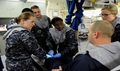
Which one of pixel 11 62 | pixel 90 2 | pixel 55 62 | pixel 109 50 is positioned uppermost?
pixel 90 2

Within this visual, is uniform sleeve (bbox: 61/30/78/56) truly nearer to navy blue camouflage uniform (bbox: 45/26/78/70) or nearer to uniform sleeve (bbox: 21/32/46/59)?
navy blue camouflage uniform (bbox: 45/26/78/70)

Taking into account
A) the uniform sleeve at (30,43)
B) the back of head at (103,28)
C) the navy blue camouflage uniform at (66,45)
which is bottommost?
the navy blue camouflage uniform at (66,45)

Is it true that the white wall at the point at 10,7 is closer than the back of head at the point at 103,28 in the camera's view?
No

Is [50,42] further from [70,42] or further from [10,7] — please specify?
[10,7]

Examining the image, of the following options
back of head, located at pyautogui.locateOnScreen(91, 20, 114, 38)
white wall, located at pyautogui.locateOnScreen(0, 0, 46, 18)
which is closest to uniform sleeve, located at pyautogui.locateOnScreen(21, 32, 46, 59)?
back of head, located at pyautogui.locateOnScreen(91, 20, 114, 38)

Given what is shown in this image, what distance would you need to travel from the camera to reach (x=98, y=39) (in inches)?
50.9

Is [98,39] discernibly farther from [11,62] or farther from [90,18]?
[90,18]

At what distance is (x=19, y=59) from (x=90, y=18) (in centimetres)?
265

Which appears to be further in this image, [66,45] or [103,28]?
[66,45]

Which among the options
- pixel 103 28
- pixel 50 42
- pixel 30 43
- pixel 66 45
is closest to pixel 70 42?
pixel 66 45

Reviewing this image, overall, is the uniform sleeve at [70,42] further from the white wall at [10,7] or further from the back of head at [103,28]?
the white wall at [10,7]

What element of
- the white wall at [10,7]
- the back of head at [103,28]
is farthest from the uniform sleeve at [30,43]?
the white wall at [10,7]

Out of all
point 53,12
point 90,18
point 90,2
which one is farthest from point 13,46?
point 53,12

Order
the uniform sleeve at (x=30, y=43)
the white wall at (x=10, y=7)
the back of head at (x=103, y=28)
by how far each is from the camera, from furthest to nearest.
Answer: the white wall at (x=10, y=7), the uniform sleeve at (x=30, y=43), the back of head at (x=103, y=28)
